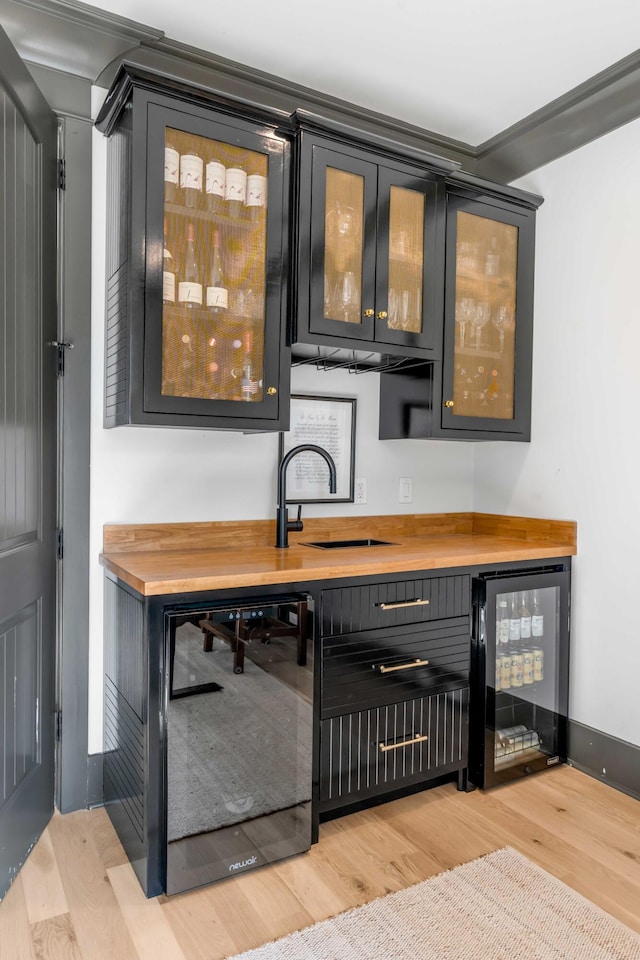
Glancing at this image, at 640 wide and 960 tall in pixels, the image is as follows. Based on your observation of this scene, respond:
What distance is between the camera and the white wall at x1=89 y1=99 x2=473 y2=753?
7.32 feet

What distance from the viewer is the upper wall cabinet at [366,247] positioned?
7.15ft

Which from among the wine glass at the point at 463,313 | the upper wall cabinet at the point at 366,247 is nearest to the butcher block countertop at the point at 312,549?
the upper wall cabinet at the point at 366,247

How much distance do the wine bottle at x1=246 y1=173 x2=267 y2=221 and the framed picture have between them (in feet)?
2.46

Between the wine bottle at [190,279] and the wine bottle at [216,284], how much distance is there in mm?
35

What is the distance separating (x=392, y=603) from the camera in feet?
7.09

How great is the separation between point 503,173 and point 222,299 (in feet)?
5.37

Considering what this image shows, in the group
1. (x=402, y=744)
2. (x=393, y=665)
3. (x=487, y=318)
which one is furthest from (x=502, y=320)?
(x=402, y=744)

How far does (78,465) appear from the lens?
2188 millimetres

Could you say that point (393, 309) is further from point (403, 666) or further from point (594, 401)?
point (403, 666)

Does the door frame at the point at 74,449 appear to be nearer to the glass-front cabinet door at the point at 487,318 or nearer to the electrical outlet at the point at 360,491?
the electrical outlet at the point at 360,491

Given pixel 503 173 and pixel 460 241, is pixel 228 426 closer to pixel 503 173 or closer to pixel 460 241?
pixel 460 241

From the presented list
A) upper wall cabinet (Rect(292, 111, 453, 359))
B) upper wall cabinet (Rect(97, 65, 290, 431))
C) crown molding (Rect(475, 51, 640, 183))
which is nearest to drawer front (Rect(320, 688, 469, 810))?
upper wall cabinet (Rect(97, 65, 290, 431))

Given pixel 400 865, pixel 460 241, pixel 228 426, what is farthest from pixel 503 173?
pixel 400 865

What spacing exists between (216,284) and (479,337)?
46.1 inches
